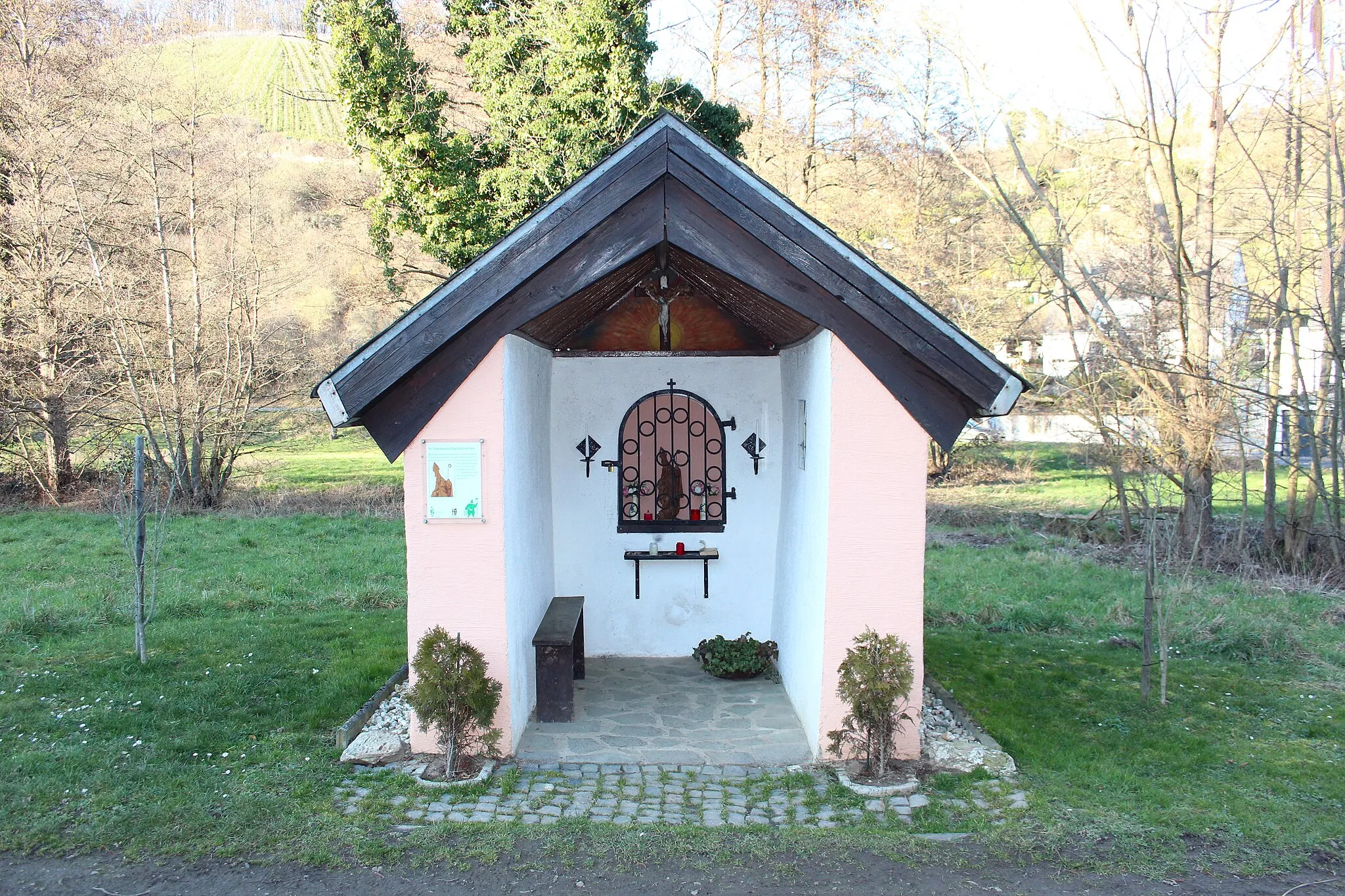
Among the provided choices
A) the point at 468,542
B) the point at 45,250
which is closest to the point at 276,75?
the point at 45,250

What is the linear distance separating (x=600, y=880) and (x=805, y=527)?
288 centimetres

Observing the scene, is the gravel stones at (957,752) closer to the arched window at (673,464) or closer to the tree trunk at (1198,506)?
the arched window at (673,464)

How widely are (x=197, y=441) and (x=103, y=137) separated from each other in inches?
213

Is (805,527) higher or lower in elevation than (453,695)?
higher

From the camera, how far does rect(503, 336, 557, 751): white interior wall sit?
5988mm

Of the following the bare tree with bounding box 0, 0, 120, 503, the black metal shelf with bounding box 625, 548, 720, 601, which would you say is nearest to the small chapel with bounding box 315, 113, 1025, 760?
the black metal shelf with bounding box 625, 548, 720, 601

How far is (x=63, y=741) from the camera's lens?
6.16m

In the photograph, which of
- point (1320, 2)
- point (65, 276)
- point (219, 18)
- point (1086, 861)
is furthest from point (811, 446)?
point (219, 18)

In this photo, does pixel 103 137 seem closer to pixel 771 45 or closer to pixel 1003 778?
pixel 771 45

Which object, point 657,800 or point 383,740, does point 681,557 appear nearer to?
point 657,800

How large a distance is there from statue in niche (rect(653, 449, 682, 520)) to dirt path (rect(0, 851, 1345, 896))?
3.80 meters

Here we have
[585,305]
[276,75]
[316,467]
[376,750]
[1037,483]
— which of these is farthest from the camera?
[276,75]

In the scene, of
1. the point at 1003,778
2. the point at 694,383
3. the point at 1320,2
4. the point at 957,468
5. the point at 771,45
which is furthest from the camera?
the point at 957,468

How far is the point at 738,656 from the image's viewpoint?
7.67m
